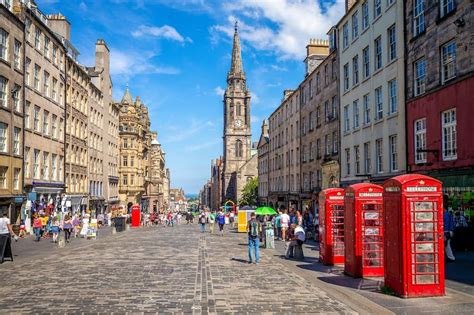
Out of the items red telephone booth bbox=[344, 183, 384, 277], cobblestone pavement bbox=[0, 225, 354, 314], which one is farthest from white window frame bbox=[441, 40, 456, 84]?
cobblestone pavement bbox=[0, 225, 354, 314]

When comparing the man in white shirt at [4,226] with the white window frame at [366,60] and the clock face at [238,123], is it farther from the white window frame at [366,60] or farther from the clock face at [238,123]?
the clock face at [238,123]

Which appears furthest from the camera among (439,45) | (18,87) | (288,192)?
(288,192)

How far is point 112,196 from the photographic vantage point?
215ft

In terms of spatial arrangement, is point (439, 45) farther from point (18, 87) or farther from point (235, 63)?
point (235, 63)

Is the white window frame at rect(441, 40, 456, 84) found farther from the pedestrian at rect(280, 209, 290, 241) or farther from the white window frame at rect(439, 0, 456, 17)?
the pedestrian at rect(280, 209, 290, 241)

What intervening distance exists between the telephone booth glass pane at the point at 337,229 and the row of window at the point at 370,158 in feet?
32.6

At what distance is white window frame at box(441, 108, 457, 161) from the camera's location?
19.5 m

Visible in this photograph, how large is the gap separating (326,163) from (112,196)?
38.3 meters

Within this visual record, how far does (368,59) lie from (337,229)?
1576 cm

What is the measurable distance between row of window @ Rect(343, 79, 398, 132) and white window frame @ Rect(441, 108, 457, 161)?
4554mm

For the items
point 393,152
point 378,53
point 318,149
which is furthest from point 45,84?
point 393,152

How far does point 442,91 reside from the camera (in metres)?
20.1

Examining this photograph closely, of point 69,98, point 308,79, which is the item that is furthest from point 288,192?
point 69,98

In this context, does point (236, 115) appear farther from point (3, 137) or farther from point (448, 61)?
point (448, 61)
